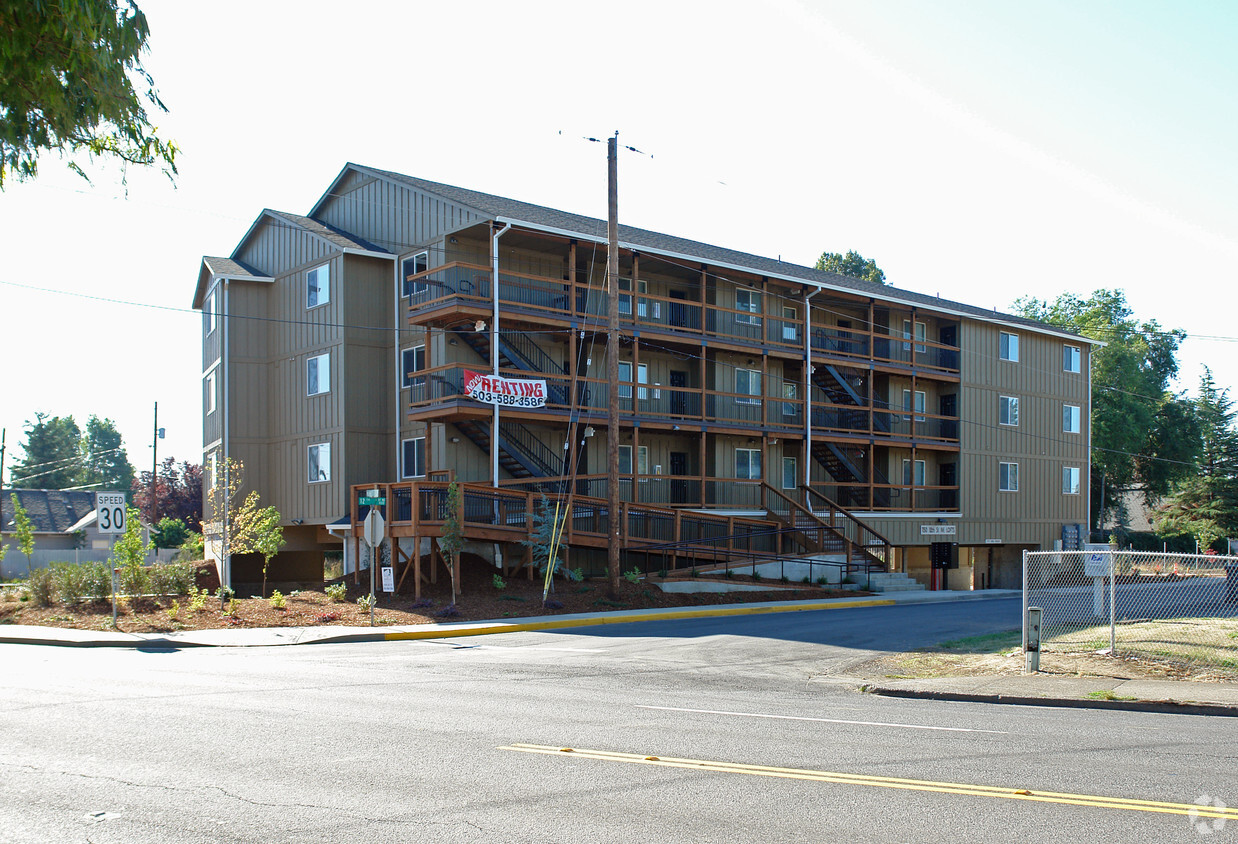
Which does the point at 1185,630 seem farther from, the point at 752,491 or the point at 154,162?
the point at 752,491

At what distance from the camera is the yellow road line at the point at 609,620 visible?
20750 millimetres

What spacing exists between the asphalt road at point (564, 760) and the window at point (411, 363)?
18788mm

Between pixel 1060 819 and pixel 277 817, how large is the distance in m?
4.97

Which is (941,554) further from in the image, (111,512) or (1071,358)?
(111,512)

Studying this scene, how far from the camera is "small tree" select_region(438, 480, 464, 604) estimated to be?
24.3 meters

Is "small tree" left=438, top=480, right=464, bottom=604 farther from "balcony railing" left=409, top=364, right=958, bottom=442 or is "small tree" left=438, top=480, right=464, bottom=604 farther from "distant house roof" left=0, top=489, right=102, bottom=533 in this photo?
"distant house roof" left=0, top=489, right=102, bottom=533

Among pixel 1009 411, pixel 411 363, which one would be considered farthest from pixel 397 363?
pixel 1009 411

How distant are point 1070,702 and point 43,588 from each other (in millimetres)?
24767

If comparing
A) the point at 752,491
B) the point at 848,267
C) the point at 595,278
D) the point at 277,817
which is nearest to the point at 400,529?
the point at 595,278

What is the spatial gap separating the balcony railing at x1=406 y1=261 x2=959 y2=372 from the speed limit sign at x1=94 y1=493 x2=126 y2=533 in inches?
412

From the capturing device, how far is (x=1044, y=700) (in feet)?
40.7

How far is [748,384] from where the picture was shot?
3916 cm

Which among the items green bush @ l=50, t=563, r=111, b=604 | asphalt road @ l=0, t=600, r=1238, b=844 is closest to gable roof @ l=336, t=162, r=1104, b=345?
green bush @ l=50, t=563, r=111, b=604

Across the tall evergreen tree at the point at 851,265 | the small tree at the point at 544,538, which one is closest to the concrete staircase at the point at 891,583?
the small tree at the point at 544,538
